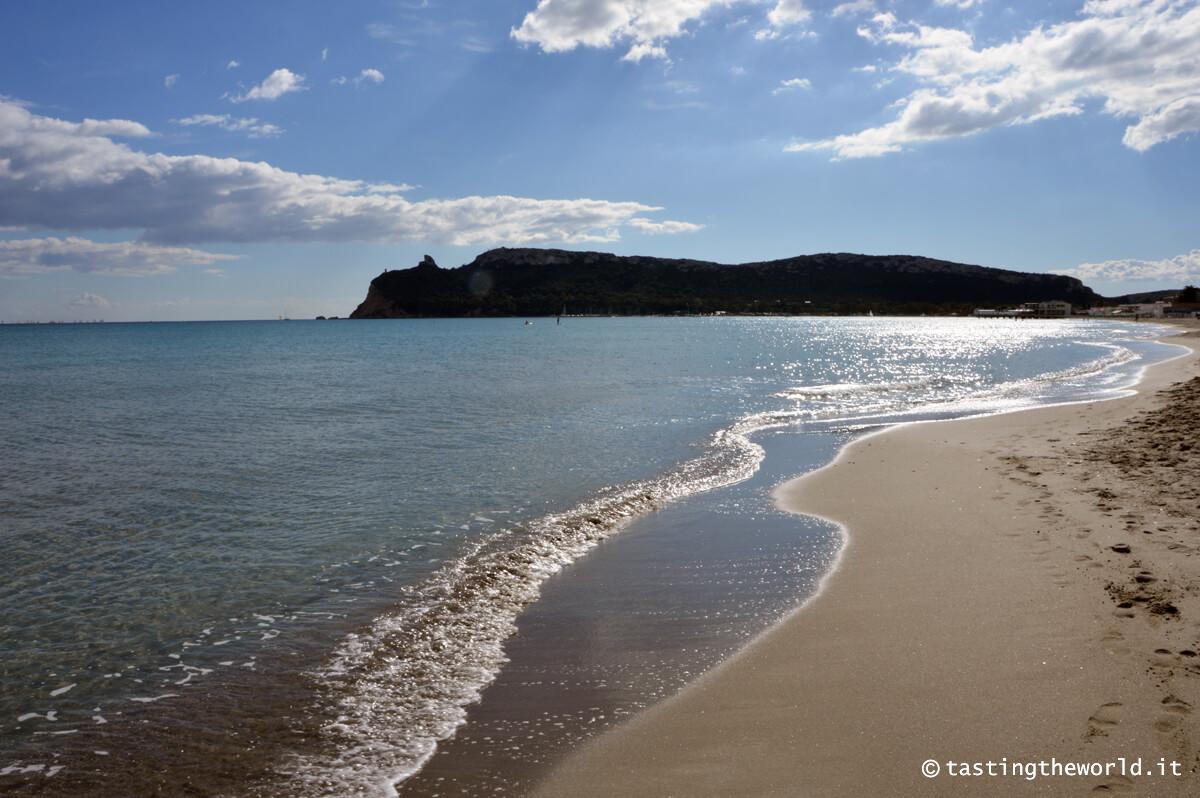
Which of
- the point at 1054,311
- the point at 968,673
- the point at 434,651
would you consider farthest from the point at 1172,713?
the point at 1054,311

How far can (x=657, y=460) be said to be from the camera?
16.2 m

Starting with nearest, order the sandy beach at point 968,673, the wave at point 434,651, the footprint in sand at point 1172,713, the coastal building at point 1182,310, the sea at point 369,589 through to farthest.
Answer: the sandy beach at point 968,673 → the footprint in sand at point 1172,713 → the wave at point 434,651 → the sea at point 369,589 → the coastal building at point 1182,310

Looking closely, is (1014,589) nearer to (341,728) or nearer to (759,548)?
(759,548)

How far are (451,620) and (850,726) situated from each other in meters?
4.10

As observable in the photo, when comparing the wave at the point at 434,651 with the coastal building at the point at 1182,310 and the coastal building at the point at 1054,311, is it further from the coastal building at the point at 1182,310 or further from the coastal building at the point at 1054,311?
the coastal building at the point at 1054,311

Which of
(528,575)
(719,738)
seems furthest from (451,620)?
(719,738)

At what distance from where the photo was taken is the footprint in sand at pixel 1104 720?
4.69 meters

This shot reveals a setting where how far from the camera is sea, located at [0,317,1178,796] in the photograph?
529cm

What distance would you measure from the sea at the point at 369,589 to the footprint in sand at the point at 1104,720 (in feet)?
8.83

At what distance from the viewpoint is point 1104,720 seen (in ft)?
15.8

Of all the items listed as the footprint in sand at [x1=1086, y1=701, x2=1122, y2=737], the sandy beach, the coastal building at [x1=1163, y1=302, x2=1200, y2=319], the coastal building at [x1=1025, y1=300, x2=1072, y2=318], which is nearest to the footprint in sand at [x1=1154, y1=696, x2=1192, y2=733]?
the sandy beach

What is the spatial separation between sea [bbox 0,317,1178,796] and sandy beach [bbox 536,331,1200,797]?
509 mm

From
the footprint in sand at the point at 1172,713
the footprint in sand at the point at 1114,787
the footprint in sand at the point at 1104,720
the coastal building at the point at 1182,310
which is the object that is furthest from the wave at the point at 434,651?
the coastal building at the point at 1182,310

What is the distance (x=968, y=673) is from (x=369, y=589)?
614 cm
